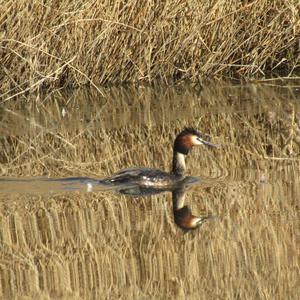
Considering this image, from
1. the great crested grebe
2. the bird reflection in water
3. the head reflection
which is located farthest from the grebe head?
the head reflection

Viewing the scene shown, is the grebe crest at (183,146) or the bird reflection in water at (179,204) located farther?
the grebe crest at (183,146)

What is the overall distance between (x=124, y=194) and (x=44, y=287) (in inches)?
91.6

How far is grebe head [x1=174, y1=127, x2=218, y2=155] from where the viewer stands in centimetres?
969

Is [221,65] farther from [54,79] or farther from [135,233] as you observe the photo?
[135,233]

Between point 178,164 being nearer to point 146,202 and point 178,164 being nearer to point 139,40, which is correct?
point 146,202

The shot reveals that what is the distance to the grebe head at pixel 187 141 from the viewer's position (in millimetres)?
9688

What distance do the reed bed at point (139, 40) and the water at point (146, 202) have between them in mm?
517

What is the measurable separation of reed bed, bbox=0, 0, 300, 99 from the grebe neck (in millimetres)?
3576

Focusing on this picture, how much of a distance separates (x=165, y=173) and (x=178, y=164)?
0.18m

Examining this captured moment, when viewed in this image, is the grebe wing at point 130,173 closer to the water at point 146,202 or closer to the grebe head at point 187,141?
the water at point 146,202

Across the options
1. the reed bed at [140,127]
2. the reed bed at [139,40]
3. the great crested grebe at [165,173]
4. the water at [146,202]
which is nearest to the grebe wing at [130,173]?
the great crested grebe at [165,173]

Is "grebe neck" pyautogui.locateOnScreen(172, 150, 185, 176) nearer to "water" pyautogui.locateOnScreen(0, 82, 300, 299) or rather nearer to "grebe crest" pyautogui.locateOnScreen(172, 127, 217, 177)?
"grebe crest" pyautogui.locateOnScreen(172, 127, 217, 177)

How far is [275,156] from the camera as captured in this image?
10148 mm

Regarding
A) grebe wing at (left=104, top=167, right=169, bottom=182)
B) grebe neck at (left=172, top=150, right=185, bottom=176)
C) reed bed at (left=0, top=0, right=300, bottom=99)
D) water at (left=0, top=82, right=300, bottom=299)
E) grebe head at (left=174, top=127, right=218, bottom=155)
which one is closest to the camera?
water at (left=0, top=82, right=300, bottom=299)
